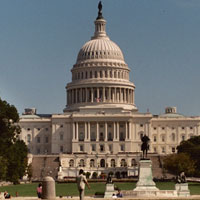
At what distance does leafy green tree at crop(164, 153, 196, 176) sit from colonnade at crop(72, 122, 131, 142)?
37237 mm

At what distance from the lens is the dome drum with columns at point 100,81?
19176cm

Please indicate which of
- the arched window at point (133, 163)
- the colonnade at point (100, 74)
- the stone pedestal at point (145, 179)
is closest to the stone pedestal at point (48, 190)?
the stone pedestal at point (145, 179)

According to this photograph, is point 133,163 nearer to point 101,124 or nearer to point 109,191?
point 101,124

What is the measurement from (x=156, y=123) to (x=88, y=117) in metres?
20.6

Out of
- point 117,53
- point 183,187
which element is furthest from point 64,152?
point 183,187

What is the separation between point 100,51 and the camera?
197m

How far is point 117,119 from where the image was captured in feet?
598

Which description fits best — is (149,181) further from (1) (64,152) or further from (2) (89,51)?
(2) (89,51)

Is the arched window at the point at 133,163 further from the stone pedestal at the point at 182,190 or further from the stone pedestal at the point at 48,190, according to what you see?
the stone pedestal at the point at 48,190

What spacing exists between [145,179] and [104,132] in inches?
4623

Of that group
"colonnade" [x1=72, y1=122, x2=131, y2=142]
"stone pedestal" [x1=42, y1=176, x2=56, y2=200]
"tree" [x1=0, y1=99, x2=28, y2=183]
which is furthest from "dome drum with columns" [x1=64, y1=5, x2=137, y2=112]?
"stone pedestal" [x1=42, y1=176, x2=56, y2=200]

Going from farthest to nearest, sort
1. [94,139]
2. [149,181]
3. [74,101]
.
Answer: [74,101] → [94,139] → [149,181]

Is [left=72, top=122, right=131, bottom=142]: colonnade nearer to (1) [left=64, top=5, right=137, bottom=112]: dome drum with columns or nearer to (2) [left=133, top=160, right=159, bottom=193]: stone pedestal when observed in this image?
(1) [left=64, top=5, right=137, bottom=112]: dome drum with columns

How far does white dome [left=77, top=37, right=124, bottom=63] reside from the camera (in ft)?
646
